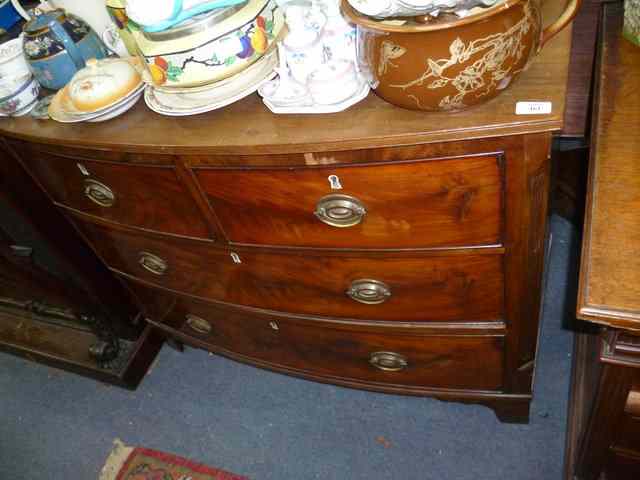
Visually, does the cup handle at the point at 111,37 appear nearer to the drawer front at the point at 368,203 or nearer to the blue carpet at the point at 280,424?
the drawer front at the point at 368,203

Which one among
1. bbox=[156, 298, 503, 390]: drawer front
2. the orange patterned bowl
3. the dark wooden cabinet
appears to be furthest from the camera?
the dark wooden cabinet

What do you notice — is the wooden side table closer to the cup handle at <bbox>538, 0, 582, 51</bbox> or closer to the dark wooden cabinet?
the cup handle at <bbox>538, 0, 582, 51</bbox>

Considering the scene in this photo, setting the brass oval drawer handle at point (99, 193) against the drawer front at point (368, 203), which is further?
the brass oval drawer handle at point (99, 193)

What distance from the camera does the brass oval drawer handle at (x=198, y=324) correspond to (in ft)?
4.40

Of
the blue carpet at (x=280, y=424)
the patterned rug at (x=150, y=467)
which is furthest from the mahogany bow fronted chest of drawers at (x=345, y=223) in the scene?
the patterned rug at (x=150, y=467)

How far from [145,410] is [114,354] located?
0.65 feet

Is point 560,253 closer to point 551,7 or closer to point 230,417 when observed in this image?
point 551,7

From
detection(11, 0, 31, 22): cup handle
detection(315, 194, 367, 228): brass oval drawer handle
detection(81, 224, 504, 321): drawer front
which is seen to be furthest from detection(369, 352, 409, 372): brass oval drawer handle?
detection(11, 0, 31, 22): cup handle

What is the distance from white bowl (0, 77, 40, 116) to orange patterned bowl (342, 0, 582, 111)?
63 cm

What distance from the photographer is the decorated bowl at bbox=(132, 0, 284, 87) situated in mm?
725

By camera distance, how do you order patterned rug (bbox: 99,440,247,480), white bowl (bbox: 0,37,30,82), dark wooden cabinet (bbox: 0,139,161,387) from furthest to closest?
patterned rug (bbox: 99,440,247,480) → dark wooden cabinet (bbox: 0,139,161,387) → white bowl (bbox: 0,37,30,82)

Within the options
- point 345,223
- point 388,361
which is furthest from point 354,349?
point 345,223

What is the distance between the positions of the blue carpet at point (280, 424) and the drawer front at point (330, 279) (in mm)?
489

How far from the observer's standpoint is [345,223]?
2.71ft
